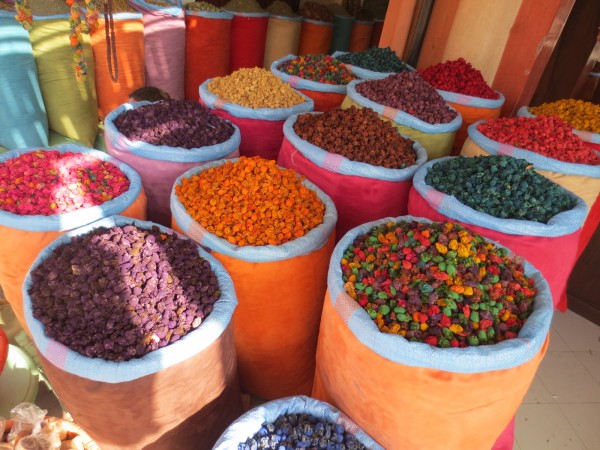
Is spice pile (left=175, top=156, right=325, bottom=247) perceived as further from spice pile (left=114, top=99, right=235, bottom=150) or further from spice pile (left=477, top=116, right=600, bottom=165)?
spice pile (left=477, top=116, right=600, bottom=165)

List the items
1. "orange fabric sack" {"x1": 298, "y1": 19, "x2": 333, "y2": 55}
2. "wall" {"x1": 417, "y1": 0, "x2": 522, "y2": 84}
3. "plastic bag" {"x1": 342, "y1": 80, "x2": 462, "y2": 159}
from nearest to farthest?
"plastic bag" {"x1": 342, "y1": 80, "x2": 462, "y2": 159}
"wall" {"x1": 417, "y1": 0, "x2": 522, "y2": 84}
"orange fabric sack" {"x1": 298, "y1": 19, "x2": 333, "y2": 55}

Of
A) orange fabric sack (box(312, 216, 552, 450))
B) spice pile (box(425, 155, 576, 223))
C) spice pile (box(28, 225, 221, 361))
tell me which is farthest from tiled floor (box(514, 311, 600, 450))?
spice pile (box(28, 225, 221, 361))

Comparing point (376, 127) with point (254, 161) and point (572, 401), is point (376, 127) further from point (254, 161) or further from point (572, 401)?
point (572, 401)

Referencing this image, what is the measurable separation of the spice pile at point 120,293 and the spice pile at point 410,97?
123 centimetres

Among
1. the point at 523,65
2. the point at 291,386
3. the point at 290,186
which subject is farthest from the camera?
the point at 523,65

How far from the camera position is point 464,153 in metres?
1.88

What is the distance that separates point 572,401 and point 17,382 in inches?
87.8

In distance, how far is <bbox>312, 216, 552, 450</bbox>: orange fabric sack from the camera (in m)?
0.87

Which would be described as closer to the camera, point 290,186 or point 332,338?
point 332,338

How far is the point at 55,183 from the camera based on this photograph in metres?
1.36

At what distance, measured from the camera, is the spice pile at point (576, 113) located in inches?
81.4

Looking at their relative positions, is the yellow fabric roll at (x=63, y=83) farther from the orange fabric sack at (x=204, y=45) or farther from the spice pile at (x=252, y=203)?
the spice pile at (x=252, y=203)

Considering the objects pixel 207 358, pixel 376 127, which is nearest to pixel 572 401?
pixel 376 127

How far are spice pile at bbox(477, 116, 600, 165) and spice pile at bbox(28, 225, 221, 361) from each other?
1383mm
